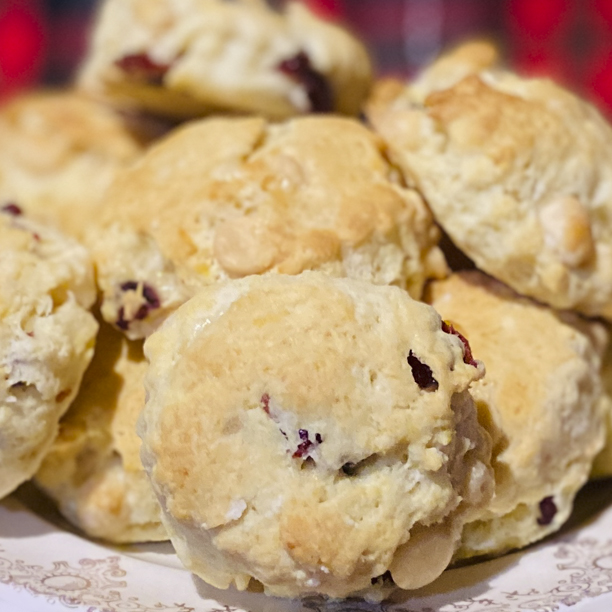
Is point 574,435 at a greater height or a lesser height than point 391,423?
lesser

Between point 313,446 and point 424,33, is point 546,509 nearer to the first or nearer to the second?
point 313,446

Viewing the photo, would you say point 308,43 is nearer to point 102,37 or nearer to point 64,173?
point 102,37

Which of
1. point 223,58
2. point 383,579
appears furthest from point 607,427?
point 223,58

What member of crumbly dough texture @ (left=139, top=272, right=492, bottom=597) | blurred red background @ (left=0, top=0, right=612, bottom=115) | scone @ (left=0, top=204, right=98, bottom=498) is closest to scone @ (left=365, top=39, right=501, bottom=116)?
crumbly dough texture @ (left=139, top=272, right=492, bottom=597)

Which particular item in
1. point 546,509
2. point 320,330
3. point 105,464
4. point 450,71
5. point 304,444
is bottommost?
point 105,464

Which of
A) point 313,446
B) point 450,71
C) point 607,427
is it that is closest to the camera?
point 313,446

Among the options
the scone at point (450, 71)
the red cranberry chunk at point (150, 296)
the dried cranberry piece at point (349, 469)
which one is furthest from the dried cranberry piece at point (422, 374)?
the scone at point (450, 71)

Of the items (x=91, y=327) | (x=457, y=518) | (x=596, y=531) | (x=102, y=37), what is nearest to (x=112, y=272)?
(x=91, y=327)
